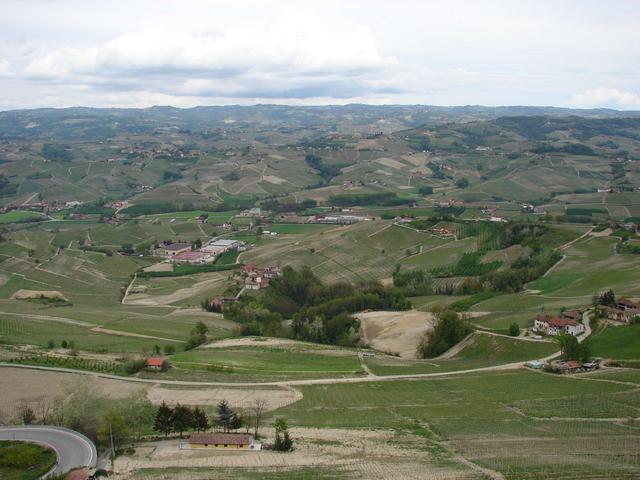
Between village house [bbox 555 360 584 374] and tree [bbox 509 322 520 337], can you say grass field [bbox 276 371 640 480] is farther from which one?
tree [bbox 509 322 520 337]

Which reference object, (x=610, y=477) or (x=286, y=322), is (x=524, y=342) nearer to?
(x=610, y=477)

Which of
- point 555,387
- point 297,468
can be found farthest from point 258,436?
point 555,387

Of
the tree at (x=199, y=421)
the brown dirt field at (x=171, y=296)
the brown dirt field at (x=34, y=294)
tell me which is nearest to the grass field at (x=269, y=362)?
the tree at (x=199, y=421)

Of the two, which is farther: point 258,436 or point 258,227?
point 258,227

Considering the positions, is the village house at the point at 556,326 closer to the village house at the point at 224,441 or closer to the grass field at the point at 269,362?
the grass field at the point at 269,362

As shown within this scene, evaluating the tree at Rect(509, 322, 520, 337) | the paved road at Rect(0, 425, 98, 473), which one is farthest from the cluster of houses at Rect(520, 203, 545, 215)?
the paved road at Rect(0, 425, 98, 473)

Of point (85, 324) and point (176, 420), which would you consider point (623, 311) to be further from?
point (85, 324)
